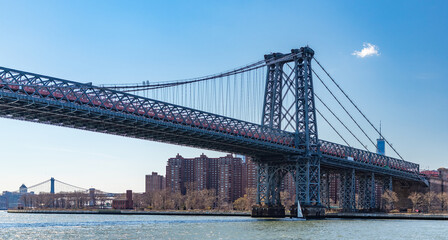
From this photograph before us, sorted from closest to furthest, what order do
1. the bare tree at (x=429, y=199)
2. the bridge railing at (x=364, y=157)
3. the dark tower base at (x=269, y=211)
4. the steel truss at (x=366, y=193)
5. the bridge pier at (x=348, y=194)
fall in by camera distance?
1. the dark tower base at (x=269, y=211)
2. the bridge railing at (x=364, y=157)
3. the bridge pier at (x=348, y=194)
4. the steel truss at (x=366, y=193)
5. the bare tree at (x=429, y=199)

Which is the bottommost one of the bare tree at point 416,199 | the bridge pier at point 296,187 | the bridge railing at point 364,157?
the bare tree at point 416,199

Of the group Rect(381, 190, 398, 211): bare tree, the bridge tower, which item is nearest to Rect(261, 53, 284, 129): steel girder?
the bridge tower

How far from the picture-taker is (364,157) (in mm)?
120188

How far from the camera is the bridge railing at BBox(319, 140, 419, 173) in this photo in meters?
108

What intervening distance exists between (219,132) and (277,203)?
2418 centimetres

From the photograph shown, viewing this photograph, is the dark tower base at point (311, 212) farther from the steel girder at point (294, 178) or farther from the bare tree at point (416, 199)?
the bare tree at point (416, 199)

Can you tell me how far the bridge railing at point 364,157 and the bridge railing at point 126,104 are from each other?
46.2 ft

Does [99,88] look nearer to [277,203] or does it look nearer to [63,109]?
[63,109]

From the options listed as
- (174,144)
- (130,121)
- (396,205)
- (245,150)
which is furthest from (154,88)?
(396,205)

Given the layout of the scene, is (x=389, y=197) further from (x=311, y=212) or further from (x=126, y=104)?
(x=126, y=104)

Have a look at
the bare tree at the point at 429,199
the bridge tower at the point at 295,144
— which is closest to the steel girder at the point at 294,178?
the bridge tower at the point at 295,144

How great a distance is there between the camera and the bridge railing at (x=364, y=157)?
108 meters

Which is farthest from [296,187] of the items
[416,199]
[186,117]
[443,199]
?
[443,199]

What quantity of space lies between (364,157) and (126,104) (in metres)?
65.1
